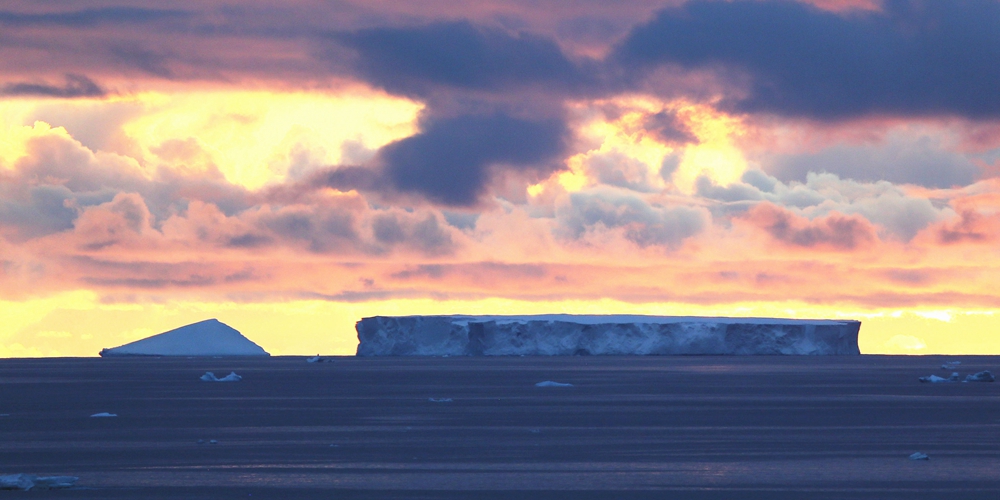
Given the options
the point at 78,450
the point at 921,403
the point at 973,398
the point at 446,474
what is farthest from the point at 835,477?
the point at 973,398

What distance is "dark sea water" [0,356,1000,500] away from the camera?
49.4 ft

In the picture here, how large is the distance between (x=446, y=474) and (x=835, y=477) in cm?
448

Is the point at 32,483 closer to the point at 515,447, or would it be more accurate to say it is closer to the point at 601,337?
the point at 515,447

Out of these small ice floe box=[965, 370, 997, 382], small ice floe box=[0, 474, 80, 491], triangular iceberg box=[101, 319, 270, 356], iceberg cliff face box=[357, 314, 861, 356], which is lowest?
small ice floe box=[0, 474, 80, 491]

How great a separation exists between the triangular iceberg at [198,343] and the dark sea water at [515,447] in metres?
79.6

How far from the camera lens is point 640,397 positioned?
3628cm

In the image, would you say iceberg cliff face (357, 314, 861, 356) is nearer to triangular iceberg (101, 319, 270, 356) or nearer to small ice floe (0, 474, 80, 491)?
triangular iceberg (101, 319, 270, 356)

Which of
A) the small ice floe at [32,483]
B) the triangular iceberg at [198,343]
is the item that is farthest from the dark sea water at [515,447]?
the triangular iceberg at [198,343]

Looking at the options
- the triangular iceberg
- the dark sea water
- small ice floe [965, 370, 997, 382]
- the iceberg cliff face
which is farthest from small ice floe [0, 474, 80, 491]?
the triangular iceberg

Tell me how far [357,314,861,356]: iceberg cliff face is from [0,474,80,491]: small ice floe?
230 feet

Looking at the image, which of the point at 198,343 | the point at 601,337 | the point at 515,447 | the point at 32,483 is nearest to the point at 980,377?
the point at 515,447

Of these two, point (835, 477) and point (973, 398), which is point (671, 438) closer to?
point (835, 477)

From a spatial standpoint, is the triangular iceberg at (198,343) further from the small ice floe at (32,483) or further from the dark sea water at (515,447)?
the small ice floe at (32,483)

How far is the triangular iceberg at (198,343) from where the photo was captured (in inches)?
4545
